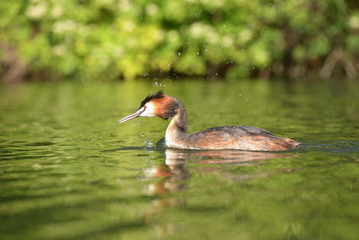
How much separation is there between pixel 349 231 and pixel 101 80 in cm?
2844

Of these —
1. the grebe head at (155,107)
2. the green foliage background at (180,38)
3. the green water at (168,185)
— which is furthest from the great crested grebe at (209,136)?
the green foliage background at (180,38)

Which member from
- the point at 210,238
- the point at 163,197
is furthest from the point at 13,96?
the point at 210,238

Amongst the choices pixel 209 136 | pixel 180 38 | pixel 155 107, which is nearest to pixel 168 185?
pixel 209 136

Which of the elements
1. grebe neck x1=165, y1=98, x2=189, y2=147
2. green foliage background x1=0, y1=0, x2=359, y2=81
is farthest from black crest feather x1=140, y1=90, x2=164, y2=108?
green foliage background x1=0, y1=0, x2=359, y2=81

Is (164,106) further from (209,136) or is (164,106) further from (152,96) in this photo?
(209,136)

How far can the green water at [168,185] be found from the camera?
13.9 feet

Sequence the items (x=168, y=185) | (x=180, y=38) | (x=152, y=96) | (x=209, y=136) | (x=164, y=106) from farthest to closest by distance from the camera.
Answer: (x=180, y=38), (x=164, y=106), (x=152, y=96), (x=209, y=136), (x=168, y=185)

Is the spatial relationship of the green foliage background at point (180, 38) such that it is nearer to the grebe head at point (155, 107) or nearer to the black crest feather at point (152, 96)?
the grebe head at point (155, 107)

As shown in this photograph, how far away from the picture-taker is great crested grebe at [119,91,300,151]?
787 cm

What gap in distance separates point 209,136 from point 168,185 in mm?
2542

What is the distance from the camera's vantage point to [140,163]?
23.4 feet

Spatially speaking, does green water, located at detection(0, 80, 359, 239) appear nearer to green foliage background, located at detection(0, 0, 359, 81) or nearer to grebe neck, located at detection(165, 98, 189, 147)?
grebe neck, located at detection(165, 98, 189, 147)

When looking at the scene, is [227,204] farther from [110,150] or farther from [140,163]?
[110,150]

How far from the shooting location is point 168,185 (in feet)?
18.7
